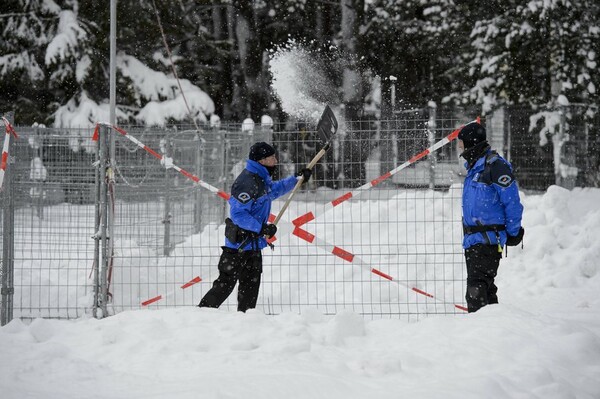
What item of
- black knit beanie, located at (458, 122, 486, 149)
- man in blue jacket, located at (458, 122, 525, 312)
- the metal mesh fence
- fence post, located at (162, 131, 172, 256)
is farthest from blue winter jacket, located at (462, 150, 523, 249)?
fence post, located at (162, 131, 172, 256)

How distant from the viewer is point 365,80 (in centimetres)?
2884

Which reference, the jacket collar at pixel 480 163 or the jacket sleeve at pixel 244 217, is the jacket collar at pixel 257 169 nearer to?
the jacket sleeve at pixel 244 217

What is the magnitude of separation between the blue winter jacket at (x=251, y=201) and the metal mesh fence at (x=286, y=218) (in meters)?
0.80

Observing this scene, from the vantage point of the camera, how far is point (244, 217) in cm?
686

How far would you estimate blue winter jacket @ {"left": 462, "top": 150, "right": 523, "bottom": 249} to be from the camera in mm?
6250

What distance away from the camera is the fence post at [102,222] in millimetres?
7465

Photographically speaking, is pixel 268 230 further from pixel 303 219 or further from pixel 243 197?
pixel 303 219

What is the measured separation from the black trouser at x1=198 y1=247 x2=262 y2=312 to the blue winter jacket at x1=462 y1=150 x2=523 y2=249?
2.00 meters

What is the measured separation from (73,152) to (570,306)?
26.9ft

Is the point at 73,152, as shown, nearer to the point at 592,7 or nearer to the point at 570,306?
the point at 570,306

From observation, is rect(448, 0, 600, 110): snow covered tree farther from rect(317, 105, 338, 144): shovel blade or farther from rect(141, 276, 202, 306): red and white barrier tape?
rect(141, 276, 202, 306): red and white barrier tape

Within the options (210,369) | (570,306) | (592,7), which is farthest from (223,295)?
(592,7)

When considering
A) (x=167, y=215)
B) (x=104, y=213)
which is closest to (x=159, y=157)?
(x=104, y=213)

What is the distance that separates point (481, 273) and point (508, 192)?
723 millimetres
